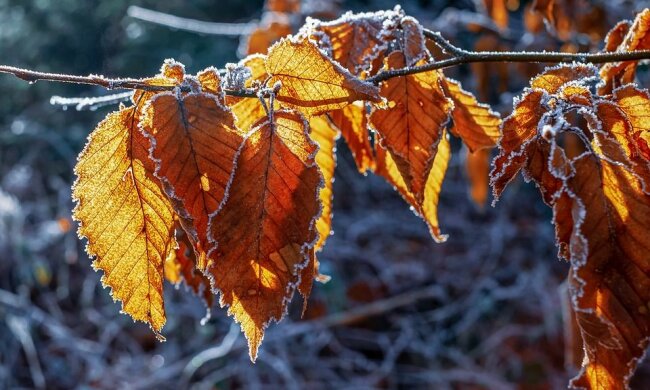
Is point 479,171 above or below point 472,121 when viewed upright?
above

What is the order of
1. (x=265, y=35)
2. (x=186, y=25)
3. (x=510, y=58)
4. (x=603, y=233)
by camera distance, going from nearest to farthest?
(x=603, y=233) → (x=510, y=58) → (x=265, y=35) → (x=186, y=25)

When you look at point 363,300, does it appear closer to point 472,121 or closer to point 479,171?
point 479,171

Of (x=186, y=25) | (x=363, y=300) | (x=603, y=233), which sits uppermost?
(x=186, y=25)

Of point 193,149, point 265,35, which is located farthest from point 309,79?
point 265,35

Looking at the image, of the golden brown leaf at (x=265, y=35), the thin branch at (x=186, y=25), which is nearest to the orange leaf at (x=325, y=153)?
the thin branch at (x=186, y=25)

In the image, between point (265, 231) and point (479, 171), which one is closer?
point (265, 231)

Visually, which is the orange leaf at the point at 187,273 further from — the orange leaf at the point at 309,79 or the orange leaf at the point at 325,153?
the orange leaf at the point at 309,79
